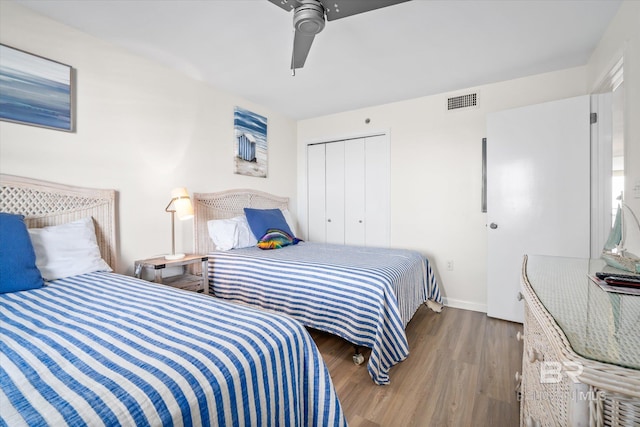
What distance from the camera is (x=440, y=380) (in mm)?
1854

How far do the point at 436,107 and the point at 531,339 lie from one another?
2864mm

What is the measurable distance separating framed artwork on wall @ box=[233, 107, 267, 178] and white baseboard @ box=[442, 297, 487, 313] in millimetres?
2760

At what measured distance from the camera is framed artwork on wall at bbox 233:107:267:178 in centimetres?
342

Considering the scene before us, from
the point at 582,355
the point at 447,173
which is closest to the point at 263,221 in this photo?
the point at 447,173

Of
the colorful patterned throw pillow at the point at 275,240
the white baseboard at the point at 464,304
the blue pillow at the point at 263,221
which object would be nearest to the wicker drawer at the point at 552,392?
the white baseboard at the point at 464,304

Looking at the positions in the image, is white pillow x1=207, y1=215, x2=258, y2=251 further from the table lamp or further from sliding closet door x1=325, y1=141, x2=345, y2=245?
sliding closet door x1=325, y1=141, x2=345, y2=245

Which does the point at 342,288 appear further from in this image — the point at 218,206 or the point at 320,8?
the point at 218,206

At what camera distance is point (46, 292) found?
58.1 inches

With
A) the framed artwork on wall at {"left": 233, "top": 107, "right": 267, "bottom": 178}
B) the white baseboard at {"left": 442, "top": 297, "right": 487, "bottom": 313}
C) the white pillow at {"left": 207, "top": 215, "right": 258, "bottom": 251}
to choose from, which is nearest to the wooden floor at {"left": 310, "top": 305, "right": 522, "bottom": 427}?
the white baseboard at {"left": 442, "top": 297, "right": 487, "bottom": 313}

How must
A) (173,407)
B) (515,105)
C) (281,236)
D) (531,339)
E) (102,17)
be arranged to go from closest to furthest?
(173,407) < (531,339) < (102,17) < (515,105) < (281,236)

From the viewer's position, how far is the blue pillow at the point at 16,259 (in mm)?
1457

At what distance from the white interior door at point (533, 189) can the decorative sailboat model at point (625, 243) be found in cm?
111

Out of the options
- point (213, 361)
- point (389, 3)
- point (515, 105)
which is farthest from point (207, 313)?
point (515, 105)

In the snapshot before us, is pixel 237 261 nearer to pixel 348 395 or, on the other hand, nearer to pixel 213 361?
pixel 348 395
